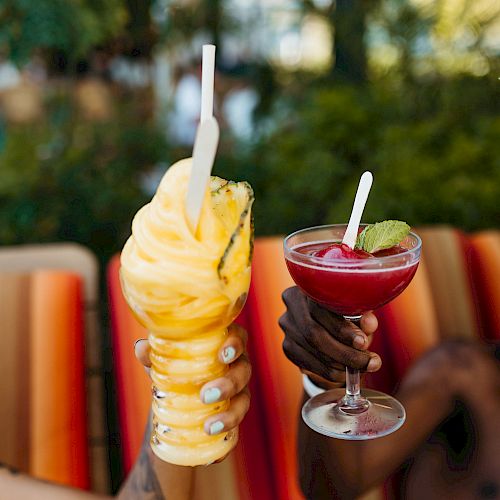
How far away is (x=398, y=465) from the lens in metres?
1.65

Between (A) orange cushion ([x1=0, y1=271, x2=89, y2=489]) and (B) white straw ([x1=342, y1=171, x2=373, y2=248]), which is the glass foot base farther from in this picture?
(A) orange cushion ([x1=0, y1=271, x2=89, y2=489])

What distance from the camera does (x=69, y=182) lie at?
2.83 meters

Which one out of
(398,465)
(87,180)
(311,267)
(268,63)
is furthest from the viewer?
(268,63)

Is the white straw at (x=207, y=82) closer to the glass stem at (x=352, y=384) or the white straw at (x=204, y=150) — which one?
the white straw at (x=204, y=150)

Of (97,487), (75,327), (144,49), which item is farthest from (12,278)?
(144,49)

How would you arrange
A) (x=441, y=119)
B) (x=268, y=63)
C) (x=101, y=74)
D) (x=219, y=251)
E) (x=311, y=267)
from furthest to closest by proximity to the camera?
(x=268, y=63), (x=101, y=74), (x=441, y=119), (x=311, y=267), (x=219, y=251)

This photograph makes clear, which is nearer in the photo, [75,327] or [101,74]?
[75,327]

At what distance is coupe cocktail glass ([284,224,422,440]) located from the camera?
3.60ft

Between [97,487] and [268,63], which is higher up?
[268,63]

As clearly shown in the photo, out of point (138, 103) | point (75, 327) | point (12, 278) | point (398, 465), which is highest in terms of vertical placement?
point (138, 103)

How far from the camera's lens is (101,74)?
3.35m

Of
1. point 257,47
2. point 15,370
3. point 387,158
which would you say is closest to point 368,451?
point 15,370

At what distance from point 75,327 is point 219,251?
3.85 feet

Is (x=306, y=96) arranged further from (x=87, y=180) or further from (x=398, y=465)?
(x=398, y=465)
